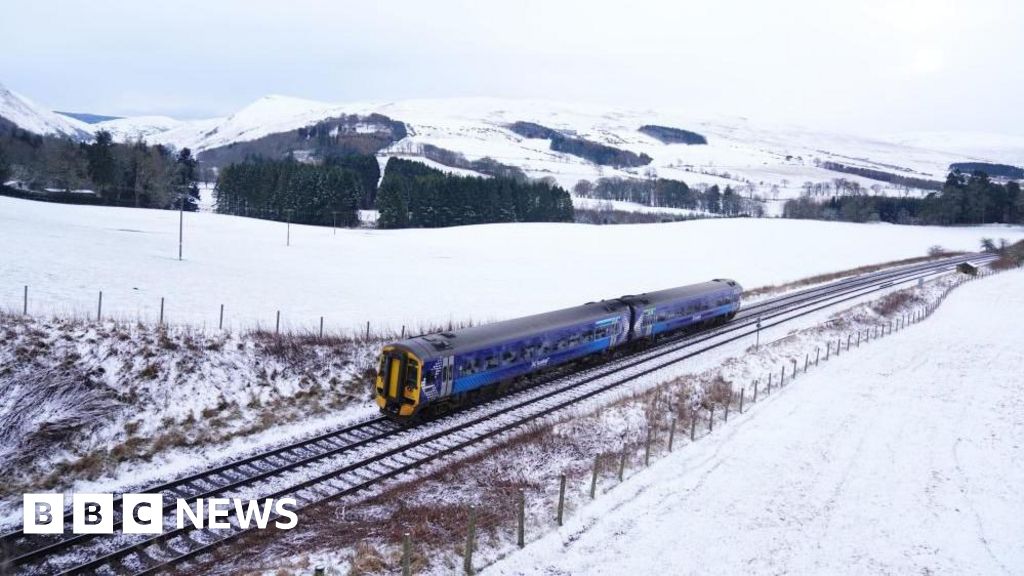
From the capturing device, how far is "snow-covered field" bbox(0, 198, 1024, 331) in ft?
111

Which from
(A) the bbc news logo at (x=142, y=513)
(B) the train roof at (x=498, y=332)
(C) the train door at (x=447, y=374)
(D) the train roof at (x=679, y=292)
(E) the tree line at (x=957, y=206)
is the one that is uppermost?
(E) the tree line at (x=957, y=206)

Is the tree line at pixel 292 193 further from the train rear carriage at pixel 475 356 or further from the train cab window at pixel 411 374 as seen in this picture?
the train cab window at pixel 411 374

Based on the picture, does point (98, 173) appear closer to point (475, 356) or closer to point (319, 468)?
point (475, 356)

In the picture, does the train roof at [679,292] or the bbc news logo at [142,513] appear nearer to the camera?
the bbc news logo at [142,513]

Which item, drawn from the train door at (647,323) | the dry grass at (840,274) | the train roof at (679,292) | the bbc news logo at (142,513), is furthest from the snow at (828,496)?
the dry grass at (840,274)

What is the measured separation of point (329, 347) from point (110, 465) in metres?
9.91

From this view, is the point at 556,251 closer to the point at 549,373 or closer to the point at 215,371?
the point at 549,373

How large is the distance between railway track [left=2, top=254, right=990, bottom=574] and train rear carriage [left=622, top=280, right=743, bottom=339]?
2.02 meters

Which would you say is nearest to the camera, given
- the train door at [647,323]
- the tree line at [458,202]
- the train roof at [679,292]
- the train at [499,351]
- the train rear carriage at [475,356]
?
the train rear carriage at [475,356]

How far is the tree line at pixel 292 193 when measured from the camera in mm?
106750

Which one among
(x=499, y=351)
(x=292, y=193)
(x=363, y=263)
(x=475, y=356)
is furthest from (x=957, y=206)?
(x=475, y=356)

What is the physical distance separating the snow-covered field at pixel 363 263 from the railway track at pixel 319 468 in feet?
35.0

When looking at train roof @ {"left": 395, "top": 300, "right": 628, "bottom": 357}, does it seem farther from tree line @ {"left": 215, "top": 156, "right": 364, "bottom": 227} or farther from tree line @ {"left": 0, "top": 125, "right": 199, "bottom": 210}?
tree line @ {"left": 0, "top": 125, "right": 199, "bottom": 210}

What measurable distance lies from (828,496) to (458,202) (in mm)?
103467
